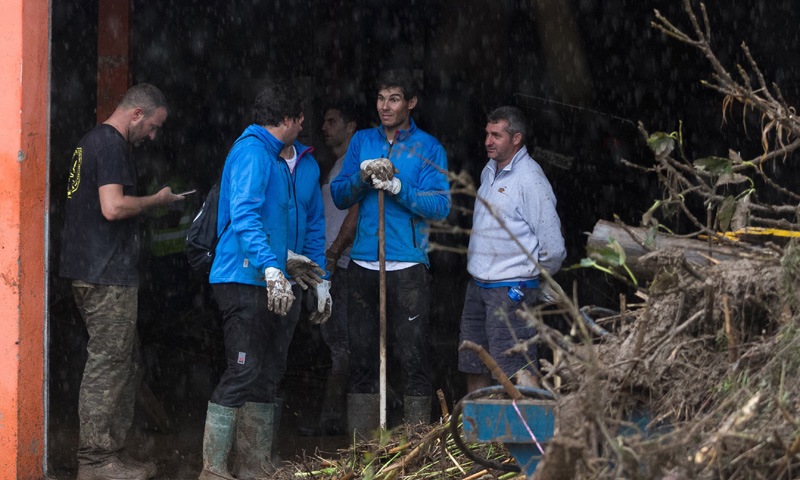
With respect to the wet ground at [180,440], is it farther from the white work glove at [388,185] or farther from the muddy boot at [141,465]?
the white work glove at [388,185]

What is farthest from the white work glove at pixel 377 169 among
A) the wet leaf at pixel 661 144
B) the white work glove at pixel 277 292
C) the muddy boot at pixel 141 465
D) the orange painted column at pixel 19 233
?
the wet leaf at pixel 661 144

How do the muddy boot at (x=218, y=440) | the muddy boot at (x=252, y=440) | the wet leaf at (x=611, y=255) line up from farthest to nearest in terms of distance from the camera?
the muddy boot at (x=252, y=440)
the muddy boot at (x=218, y=440)
the wet leaf at (x=611, y=255)

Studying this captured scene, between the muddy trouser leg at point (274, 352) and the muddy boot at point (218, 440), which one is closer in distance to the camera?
the muddy boot at point (218, 440)

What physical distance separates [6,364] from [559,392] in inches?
123

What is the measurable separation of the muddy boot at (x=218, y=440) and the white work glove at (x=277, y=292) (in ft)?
1.96

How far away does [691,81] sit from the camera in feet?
29.5

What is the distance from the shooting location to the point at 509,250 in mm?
4852

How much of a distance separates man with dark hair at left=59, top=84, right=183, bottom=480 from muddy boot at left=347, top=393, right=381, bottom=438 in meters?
1.22

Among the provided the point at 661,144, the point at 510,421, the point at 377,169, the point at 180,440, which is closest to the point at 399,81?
the point at 377,169

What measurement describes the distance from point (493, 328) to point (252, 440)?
4.84 feet

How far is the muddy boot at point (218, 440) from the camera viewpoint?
429cm

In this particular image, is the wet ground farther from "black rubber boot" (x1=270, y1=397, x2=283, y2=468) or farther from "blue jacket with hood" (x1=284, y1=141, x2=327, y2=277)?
"blue jacket with hood" (x1=284, y1=141, x2=327, y2=277)

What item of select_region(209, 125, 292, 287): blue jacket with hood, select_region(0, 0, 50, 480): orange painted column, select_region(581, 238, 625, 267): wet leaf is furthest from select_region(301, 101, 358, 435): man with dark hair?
select_region(581, 238, 625, 267): wet leaf

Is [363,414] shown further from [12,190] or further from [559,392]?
[559,392]
